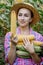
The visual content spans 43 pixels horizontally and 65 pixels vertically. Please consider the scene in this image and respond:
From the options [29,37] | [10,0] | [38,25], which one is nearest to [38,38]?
[29,37]

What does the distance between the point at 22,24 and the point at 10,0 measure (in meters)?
0.93

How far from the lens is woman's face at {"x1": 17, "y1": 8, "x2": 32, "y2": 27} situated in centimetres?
319

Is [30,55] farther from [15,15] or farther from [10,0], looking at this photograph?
[10,0]

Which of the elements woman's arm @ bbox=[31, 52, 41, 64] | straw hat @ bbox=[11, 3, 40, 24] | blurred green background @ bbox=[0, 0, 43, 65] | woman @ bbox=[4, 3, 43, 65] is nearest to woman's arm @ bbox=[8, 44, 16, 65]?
woman @ bbox=[4, 3, 43, 65]

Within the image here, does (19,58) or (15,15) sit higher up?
(15,15)

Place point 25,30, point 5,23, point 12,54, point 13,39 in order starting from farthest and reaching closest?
point 5,23, point 25,30, point 12,54, point 13,39

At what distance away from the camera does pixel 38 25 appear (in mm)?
3896

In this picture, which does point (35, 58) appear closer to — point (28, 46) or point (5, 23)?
point (28, 46)

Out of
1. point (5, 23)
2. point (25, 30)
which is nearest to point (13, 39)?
point (25, 30)

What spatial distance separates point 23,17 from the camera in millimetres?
3191

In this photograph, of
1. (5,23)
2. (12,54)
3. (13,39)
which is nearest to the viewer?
(13,39)

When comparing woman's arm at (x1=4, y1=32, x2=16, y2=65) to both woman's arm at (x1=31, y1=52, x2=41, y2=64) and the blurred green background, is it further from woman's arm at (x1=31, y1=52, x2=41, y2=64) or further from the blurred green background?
the blurred green background

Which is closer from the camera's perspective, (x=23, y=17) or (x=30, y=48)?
(x=30, y=48)

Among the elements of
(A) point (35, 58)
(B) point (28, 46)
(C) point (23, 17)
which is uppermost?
(C) point (23, 17)
